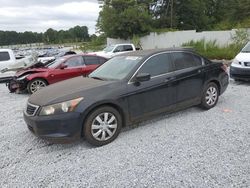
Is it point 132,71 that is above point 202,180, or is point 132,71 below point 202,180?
above

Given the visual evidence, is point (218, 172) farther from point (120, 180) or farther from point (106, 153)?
point (106, 153)

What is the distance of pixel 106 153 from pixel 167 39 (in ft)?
74.0

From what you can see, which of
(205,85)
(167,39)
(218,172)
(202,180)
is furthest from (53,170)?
(167,39)

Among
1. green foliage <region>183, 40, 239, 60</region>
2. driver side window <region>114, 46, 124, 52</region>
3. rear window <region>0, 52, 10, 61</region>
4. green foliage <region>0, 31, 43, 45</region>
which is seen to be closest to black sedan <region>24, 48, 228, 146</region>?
rear window <region>0, 52, 10, 61</region>

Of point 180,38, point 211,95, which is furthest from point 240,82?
point 180,38

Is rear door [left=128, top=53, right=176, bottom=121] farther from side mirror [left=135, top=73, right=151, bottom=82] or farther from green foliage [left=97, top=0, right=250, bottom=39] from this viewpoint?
green foliage [left=97, top=0, right=250, bottom=39]

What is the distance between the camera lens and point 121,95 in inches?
163

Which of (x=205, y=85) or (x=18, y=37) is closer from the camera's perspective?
(x=205, y=85)

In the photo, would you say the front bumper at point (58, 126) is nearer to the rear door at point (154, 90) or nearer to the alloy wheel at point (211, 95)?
the rear door at point (154, 90)

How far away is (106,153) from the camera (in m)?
3.80

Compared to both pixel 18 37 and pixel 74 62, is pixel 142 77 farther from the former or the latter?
pixel 18 37

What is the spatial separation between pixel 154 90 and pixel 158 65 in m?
0.56

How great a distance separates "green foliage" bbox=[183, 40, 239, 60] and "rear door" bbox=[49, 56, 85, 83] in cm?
955

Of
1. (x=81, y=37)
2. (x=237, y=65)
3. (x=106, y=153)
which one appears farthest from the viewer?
(x=81, y=37)
